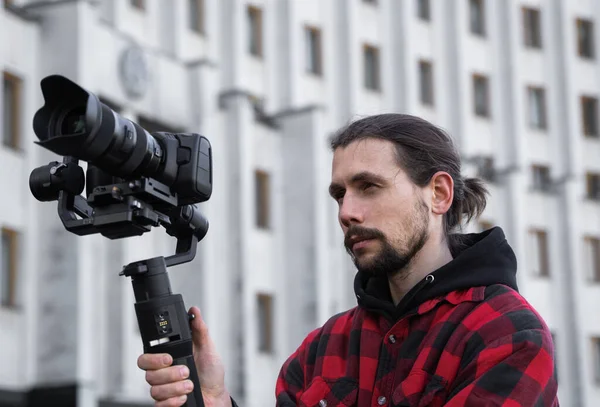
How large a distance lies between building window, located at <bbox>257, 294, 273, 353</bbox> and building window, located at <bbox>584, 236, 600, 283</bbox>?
1413 centimetres

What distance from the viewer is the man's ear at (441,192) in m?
4.86

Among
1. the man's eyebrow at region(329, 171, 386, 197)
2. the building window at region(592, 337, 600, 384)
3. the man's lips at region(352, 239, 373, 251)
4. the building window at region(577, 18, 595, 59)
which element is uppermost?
the building window at region(577, 18, 595, 59)

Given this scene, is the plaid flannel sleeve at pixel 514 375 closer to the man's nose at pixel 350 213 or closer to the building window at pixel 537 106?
the man's nose at pixel 350 213

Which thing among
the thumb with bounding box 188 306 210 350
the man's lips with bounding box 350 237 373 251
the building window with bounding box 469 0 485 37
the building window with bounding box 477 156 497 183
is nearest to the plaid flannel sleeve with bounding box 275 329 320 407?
the thumb with bounding box 188 306 210 350

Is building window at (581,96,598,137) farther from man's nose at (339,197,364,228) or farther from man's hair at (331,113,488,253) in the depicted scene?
man's nose at (339,197,364,228)

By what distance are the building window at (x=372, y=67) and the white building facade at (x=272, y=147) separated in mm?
68

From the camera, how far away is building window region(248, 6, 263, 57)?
36.0 metres

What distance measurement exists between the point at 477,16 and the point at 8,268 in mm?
22841

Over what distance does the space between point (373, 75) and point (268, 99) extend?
5141mm

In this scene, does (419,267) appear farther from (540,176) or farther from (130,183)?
(540,176)

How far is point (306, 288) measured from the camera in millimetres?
33125

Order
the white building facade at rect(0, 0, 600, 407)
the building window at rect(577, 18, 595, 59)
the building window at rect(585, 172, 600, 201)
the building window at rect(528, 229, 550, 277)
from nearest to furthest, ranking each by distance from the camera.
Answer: the white building facade at rect(0, 0, 600, 407) < the building window at rect(528, 229, 550, 277) < the building window at rect(585, 172, 600, 201) < the building window at rect(577, 18, 595, 59)

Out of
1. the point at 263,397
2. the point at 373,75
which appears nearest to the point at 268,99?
the point at 373,75

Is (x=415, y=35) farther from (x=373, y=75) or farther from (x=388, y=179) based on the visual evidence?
(x=388, y=179)
